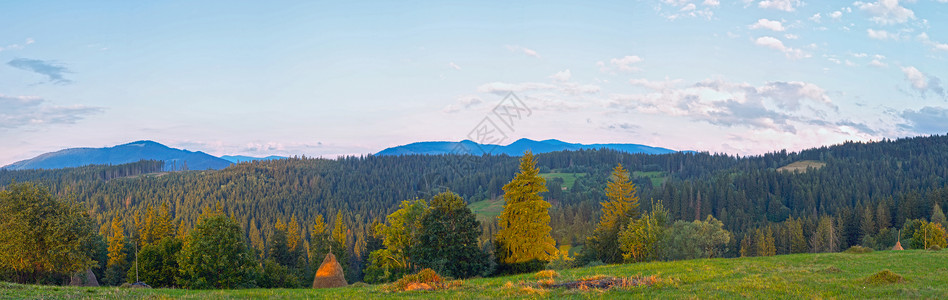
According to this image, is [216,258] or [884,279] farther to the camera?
[216,258]

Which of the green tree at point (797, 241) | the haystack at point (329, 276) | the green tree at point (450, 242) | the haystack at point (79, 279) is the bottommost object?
the green tree at point (797, 241)

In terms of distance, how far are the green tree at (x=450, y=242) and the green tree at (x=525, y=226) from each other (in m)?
2.91

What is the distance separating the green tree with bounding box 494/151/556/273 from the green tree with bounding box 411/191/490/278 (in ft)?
9.56

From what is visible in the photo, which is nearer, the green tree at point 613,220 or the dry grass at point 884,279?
the dry grass at point 884,279

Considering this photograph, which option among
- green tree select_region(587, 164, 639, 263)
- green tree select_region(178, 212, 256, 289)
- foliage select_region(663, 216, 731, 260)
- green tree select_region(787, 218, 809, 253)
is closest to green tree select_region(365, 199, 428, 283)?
green tree select_region(178, 212, 256, 289)

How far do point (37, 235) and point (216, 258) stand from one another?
1488 cm

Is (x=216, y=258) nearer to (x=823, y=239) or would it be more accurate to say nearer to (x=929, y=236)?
(x=929, y=236)

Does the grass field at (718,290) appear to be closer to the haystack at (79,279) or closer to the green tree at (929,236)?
the haystack at (79,279)

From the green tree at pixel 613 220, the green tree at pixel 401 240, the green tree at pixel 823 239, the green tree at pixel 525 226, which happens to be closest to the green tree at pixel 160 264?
the green tree at pixel 401 240

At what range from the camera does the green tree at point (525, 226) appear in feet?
162

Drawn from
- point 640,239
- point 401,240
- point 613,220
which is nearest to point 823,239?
point 613,220

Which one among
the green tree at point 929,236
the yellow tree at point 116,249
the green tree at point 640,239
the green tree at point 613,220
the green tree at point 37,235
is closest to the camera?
the green tree at point 37,235

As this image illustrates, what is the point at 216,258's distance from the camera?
51.0 metres

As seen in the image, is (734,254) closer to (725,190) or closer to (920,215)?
(920,215)
